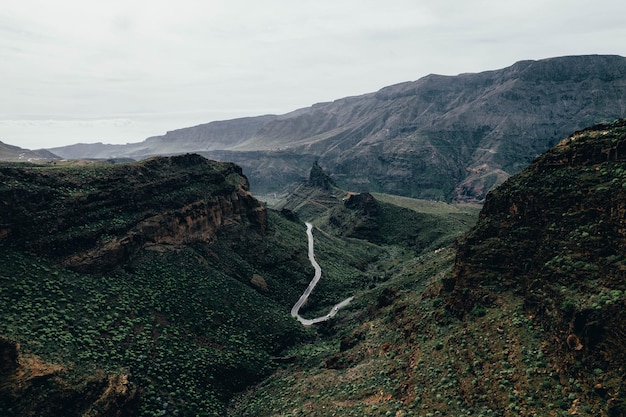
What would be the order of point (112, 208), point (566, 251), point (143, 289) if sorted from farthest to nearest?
point (112, 208), point (143, 289), point (566, 251)

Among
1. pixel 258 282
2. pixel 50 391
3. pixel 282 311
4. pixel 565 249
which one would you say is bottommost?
pixel 282 311

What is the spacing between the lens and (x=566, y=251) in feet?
121

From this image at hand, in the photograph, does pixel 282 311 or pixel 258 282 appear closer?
pixel 282 311

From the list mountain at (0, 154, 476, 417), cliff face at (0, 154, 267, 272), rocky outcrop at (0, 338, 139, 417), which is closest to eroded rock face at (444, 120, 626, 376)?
mountain at (0, 154, 476, 417)

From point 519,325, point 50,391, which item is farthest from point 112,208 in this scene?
point 519,325

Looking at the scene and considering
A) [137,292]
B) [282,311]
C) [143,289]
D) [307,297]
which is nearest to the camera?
[137,292]

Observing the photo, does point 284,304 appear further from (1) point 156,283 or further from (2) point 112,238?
(2) point 112,238

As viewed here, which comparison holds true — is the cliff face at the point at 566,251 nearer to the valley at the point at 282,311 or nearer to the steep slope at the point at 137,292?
the valley at the point at 282,311

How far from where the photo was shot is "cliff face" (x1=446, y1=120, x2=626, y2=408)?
29.4 m

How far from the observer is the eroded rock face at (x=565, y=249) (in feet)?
97.0

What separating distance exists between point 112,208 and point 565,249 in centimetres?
7321

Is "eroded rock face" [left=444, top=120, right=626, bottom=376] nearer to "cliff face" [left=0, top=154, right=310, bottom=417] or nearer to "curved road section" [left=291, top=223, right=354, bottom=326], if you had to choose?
"cliff face" [left=0, top=154, right=310, bottom=417]

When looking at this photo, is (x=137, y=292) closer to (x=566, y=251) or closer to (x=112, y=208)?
(x=112, y=208)

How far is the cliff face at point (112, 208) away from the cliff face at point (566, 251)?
57.6 meters
